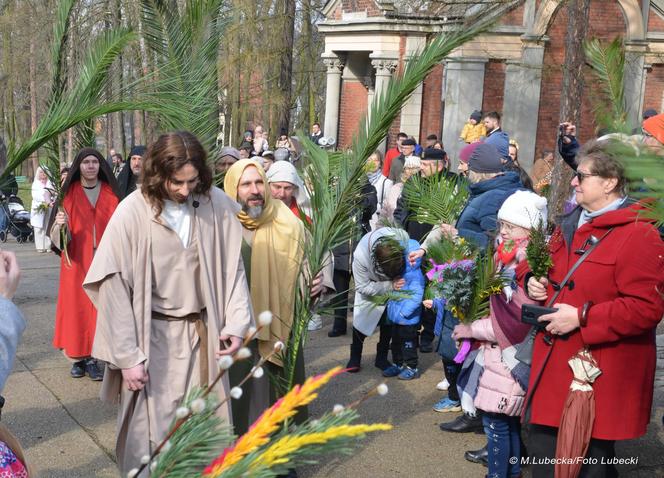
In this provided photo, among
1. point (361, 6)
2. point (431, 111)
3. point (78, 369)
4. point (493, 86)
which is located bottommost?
point (78, 369)

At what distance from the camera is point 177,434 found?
5.10 feet

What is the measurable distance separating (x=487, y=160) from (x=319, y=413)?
2153 mm

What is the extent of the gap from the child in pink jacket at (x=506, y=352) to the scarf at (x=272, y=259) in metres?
1.13

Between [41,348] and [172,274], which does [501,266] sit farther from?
[41,348]

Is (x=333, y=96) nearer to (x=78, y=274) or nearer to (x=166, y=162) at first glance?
(x=78, y=274)

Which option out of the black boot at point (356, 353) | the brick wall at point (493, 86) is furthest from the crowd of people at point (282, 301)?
the brick wall at point (493, 86)

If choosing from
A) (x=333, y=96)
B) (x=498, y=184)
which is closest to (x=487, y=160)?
(x=498, y=184)

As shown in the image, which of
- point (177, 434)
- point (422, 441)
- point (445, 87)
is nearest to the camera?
point (177, 434)

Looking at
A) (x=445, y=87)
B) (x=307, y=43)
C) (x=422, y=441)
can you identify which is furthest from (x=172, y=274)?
(x=307, y=43)

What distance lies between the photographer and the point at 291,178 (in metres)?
5.61

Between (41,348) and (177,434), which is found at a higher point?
(177,434)

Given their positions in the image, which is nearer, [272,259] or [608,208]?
[608,208]

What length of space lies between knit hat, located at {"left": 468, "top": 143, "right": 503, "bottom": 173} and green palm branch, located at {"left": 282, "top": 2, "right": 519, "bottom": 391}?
64.0 inches

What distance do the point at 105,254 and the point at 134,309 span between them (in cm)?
29
